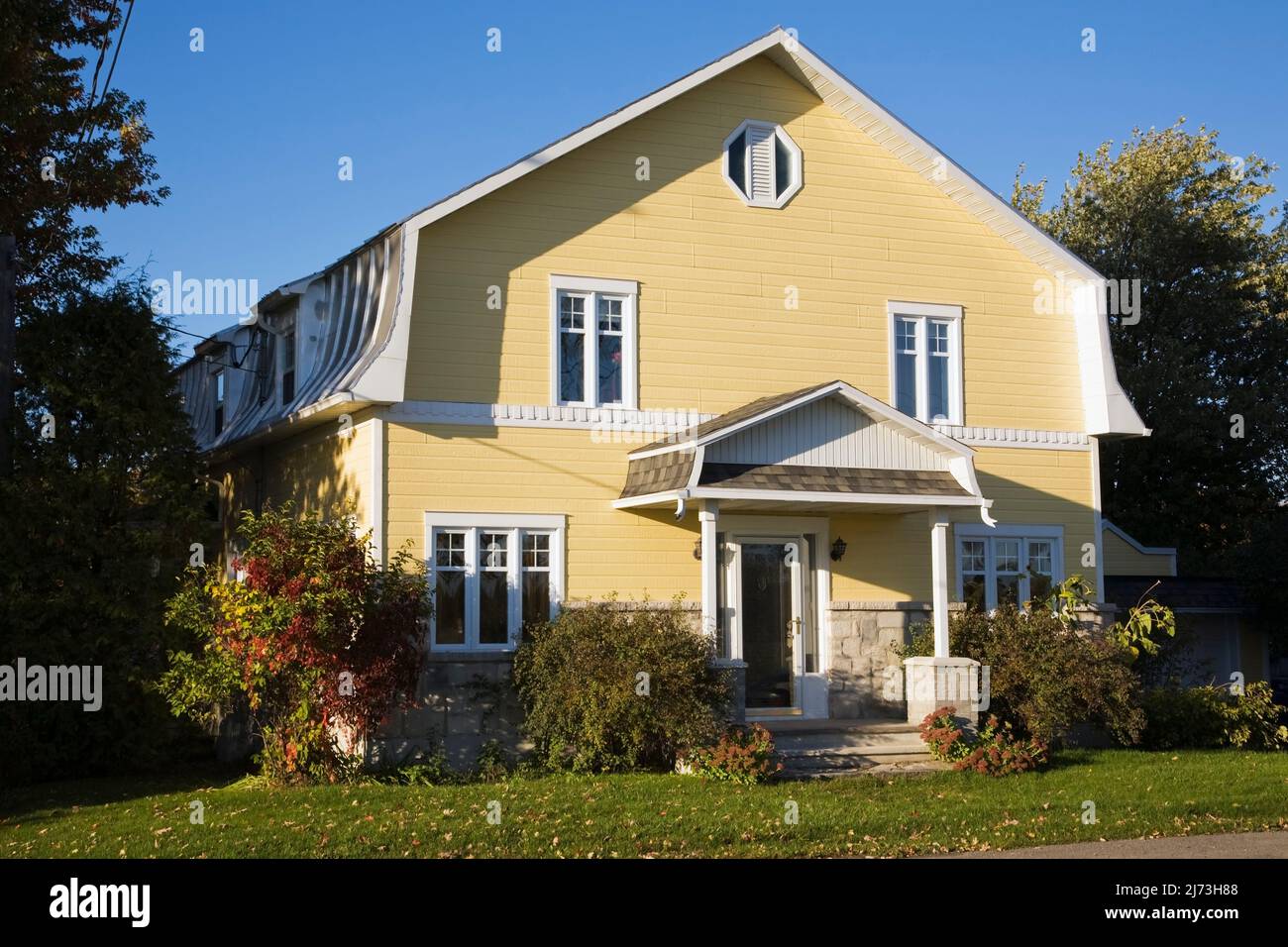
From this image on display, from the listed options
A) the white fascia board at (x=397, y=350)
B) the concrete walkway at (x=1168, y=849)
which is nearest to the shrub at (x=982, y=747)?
the concrete walkway at (x=1168, y=849)

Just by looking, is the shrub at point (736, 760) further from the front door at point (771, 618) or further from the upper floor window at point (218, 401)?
the upper floor window at point (218, 401)

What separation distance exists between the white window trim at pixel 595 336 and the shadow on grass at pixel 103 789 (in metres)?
5.63

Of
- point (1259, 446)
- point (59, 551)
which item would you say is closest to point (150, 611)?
point (59, 551)

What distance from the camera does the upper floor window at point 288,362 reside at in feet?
61.8

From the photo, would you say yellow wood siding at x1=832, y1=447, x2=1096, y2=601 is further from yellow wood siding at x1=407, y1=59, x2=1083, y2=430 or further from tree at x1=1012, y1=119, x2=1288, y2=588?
tree at x1=1012, y1=119, x2=1288, y2=588

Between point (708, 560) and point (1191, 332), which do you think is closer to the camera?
point (708, 560)

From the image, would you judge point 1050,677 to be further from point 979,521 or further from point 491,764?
point 491,764

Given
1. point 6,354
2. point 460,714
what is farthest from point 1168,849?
point 6,354

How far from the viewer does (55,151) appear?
2038 cm

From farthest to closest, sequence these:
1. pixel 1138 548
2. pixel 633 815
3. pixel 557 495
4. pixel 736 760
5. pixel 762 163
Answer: pixel 1138 548 < pixel 762 163 < pixel 557 495 < pixel 736 760 < pixel 633 815

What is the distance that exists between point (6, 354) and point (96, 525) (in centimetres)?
203

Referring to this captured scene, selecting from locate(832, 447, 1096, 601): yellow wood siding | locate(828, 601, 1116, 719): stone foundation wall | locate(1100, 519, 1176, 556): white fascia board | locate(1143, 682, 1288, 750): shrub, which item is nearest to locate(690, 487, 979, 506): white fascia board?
locate(832, 447, 1096, 601): yellow wood siding
